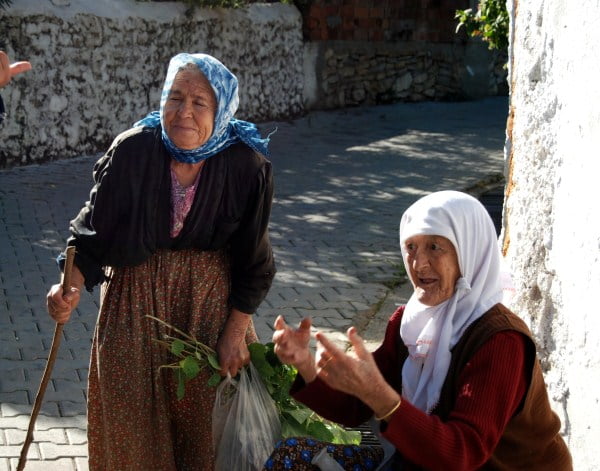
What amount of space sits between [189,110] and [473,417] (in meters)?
1.38

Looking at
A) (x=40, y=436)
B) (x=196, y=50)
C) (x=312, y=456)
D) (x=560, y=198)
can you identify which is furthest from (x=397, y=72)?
(x=312, y=456)

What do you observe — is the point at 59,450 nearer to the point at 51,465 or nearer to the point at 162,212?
the point at 51,465

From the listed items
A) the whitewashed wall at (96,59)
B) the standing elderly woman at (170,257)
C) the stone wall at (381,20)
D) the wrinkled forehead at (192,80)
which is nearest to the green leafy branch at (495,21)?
the whitewashed wall at (96,59)

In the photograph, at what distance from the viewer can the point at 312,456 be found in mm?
2826

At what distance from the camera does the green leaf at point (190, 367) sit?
3223 millimetres

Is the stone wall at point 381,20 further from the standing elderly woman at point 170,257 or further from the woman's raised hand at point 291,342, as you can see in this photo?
the woman's raised hand at point 291,342

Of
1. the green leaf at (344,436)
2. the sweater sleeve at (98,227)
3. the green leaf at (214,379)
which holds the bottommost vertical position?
the green leaf at (344,436)

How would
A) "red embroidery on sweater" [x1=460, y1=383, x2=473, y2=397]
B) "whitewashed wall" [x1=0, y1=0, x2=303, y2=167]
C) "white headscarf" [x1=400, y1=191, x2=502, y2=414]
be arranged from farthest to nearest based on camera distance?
"whitewashed wall" [x1=0, y1=0, x2=303, y2=167] → "white headscarf" [x1=400, y1=191, x2=502, y2=414] → "red embroidery on sweater" [x1=460, y1=383, x2=473, y2=397]

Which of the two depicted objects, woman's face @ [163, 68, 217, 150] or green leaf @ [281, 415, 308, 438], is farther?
green leaf @ [281, 415, 308, 438]

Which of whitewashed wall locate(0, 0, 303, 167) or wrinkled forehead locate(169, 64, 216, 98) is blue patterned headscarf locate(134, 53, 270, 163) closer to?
wrinkled forehead locate(169, 64, 216, 98)

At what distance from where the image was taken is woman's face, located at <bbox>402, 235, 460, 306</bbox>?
2.65 metres

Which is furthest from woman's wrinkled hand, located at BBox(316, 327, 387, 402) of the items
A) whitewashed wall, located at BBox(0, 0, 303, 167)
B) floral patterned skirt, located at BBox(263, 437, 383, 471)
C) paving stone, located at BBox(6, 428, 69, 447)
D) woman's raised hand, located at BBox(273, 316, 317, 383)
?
whitewashed wall, located at BBox(0, 0, 303, 167)

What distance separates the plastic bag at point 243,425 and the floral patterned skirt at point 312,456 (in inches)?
16.8

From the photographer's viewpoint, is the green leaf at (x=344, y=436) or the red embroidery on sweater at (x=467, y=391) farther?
the green leaf at (x=344, y=436)
